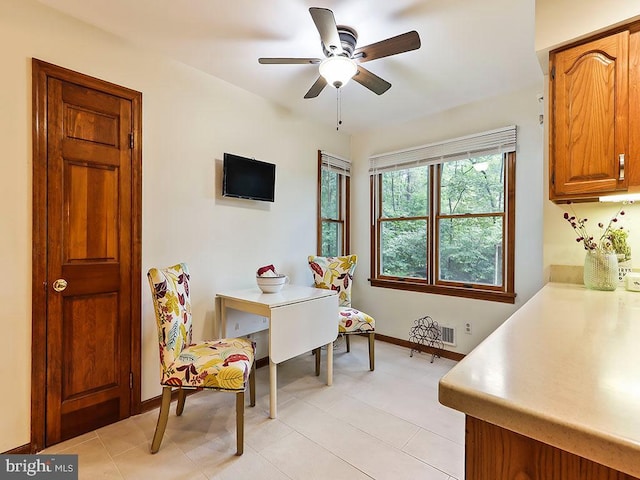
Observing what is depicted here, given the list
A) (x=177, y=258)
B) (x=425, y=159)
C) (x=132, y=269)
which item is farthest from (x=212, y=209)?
(x=425, y=159)

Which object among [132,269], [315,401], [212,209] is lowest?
[315,401]

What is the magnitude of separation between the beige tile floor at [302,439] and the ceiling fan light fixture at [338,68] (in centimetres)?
227

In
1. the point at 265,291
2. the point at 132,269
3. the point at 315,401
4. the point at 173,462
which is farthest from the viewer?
the point at 265,291

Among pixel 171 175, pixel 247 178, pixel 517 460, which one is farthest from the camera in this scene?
pixel 247 178

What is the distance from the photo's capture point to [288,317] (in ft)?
7.54

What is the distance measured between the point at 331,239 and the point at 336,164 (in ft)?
3.12

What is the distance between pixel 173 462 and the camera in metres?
1.76

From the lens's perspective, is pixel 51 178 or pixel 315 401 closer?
pixel 51 178

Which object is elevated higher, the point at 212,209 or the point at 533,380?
the point at 212,209

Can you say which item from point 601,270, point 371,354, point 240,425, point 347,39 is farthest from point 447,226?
point 240,425

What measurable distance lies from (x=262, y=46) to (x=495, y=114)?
227 cm

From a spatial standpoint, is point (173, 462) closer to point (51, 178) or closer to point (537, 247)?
point (51, 178)

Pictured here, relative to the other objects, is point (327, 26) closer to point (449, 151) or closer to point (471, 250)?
point (449, 151)

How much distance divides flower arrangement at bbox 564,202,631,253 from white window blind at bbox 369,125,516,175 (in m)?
1.33
